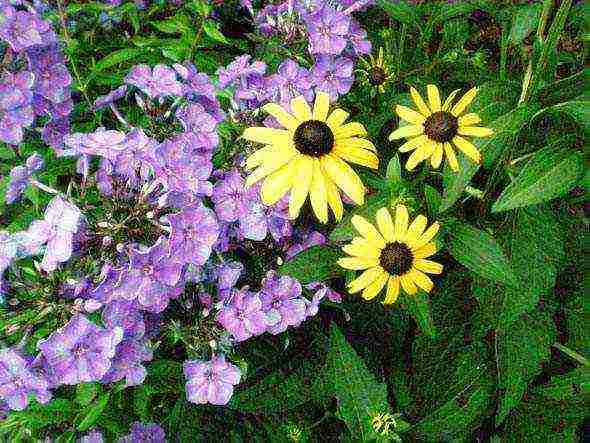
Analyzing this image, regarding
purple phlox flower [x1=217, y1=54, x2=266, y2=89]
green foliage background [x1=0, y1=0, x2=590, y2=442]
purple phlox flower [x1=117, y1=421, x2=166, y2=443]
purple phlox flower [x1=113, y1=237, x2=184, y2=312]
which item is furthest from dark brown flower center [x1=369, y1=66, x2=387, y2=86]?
purple phlox flower [x1=117, y1=421, x2=166, y2=443]

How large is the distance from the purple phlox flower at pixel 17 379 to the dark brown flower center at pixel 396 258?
706 millimetres

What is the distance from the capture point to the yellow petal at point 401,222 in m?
1.29

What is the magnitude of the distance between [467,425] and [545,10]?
1022 millimetres

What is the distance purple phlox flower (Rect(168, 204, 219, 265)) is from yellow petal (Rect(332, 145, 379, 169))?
28 centimetres

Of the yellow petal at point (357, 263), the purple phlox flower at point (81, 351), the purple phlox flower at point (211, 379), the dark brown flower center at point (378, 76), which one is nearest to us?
the purple phlox flower at point (81, 351)

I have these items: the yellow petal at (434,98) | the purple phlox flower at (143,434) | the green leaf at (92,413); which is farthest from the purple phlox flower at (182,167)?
the purple phlox flower at (143,434)

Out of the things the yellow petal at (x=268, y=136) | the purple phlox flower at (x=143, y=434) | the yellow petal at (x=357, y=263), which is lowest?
the purple phlox flower at (x=143, y=434)

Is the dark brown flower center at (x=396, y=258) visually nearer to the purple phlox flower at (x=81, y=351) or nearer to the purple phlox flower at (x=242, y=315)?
the purple phlox flower at (x=242, y=315)

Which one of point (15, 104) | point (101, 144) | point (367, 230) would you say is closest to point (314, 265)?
point (367, 230)

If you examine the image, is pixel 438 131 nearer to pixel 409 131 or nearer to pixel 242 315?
pixel 409 131

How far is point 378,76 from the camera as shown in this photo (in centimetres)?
178

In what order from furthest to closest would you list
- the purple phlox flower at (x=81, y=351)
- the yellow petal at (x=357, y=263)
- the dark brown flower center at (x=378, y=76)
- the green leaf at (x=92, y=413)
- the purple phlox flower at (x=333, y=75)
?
the dark brown flower center at (x=378, y=76), the purple phlox flower at (x=333, y=75), the green leaf at (x=92, y=413), the yellow petal at (x=357, y=263), the purple phlox flower at (x=81, y=351)

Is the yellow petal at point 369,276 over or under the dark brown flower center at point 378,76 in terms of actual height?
under

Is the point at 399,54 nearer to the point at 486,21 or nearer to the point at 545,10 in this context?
the point at 545,10
